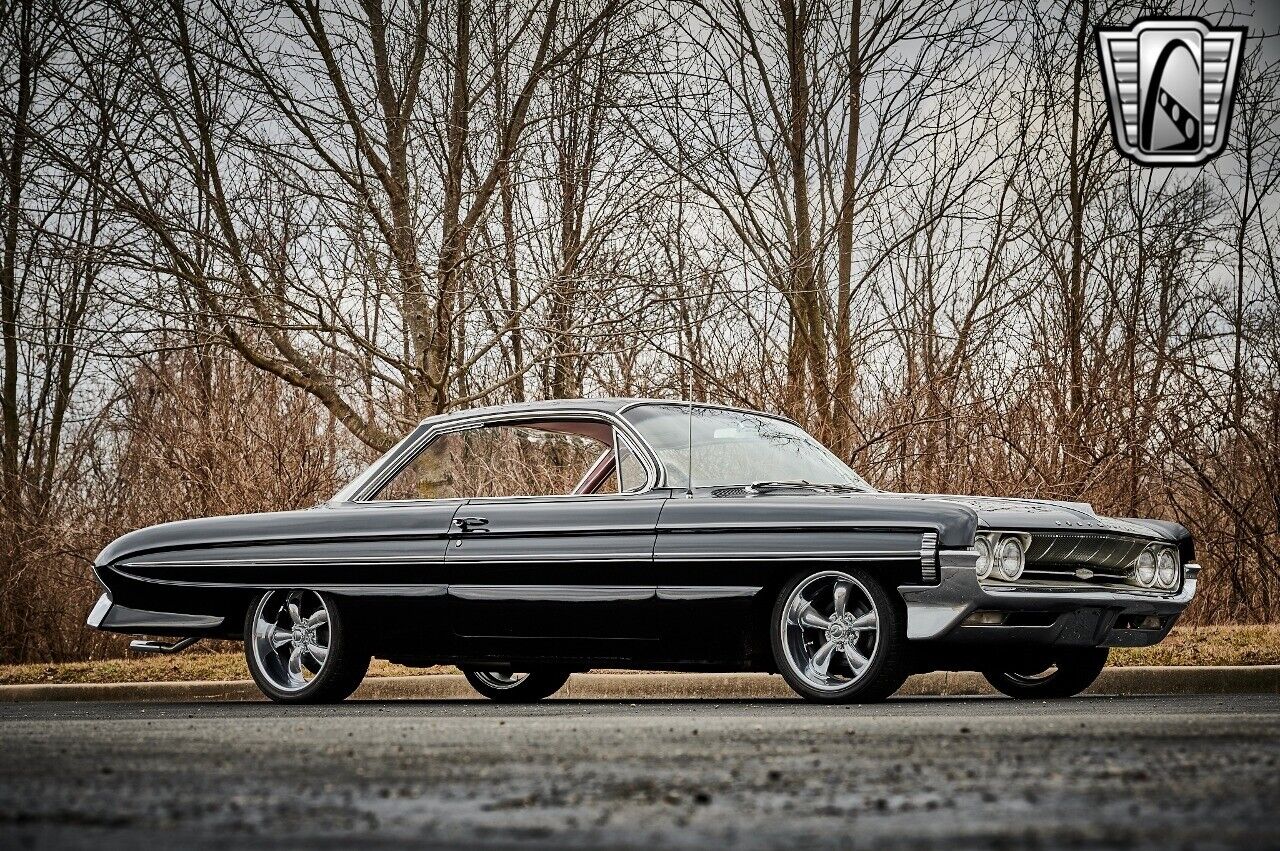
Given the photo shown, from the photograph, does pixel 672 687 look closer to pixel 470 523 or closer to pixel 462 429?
pixel 462 429

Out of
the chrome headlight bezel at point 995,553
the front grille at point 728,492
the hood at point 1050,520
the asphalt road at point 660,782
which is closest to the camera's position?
the asphalt road at point 660,782

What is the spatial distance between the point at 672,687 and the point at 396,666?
10.5ft

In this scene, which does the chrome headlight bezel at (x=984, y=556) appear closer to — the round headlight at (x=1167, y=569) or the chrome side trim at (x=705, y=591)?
the chrome side trim at (x=705, y=591)

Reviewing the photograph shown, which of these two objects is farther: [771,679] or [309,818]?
[771,679]

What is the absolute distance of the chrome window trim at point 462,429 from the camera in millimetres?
9023

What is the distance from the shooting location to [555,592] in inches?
342

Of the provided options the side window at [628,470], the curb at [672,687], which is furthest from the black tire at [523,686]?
the side window at [628,470]

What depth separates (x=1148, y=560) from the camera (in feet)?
28.9

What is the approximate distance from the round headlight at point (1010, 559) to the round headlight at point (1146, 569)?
1.00 m

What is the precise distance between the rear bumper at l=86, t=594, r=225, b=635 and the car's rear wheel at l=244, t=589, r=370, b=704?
0.26 meters

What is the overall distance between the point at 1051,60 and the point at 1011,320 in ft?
9.66

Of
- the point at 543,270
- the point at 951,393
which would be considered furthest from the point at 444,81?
the point at 951,393

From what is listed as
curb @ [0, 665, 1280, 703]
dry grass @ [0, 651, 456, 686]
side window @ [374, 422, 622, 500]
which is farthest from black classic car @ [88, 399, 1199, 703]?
dry grass @ [0, 651, 456, 686]

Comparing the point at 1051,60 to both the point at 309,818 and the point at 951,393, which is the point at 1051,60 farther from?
the point at 309,818
